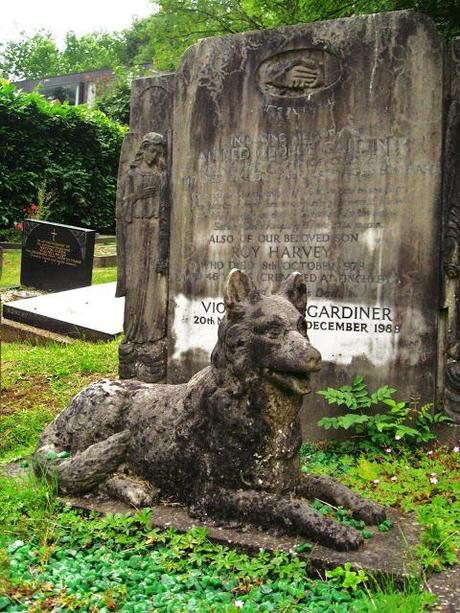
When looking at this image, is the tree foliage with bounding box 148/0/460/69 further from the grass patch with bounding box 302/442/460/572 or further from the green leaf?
the green leaf

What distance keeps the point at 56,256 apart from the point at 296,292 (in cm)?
1049

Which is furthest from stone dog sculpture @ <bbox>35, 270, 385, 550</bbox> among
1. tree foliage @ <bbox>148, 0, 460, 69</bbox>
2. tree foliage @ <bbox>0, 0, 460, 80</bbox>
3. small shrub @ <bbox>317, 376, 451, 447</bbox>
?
tree foliage @ <bbox>148, 0, 460, 69</bbox>

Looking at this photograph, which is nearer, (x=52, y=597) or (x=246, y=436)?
(x=52, y=597)

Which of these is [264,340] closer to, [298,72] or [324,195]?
[324,195]

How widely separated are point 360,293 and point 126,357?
96.6 inches

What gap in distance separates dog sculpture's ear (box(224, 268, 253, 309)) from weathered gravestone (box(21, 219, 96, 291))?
9924 mm

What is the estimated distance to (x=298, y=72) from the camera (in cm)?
555

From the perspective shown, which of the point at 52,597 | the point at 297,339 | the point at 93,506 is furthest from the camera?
the point at 93,506

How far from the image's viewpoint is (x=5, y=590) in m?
2.87

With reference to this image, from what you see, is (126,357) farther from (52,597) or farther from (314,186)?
(52,597)

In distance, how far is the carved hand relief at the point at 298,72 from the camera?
17.8 feet

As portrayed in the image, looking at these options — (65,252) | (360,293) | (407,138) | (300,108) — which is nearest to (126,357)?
(360,293)

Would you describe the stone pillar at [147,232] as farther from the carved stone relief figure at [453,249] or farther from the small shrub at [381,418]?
the carved stone relief figure at [453,249]

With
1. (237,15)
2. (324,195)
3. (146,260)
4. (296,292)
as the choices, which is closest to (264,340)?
(296,292)
